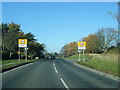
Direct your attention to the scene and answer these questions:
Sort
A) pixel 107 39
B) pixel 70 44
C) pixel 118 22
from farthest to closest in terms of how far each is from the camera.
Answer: pixel 70 44 → pixel 107 39 → pixel 118 22

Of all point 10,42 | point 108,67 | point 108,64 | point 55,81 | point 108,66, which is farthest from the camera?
point 10,42

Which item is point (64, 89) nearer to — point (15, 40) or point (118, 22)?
point (118, 22)

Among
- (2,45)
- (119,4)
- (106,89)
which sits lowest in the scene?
(106,89)

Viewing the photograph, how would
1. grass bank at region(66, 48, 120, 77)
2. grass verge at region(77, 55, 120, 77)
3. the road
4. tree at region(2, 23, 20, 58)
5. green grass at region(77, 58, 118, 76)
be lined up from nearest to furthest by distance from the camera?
the road, grass verge at region(77, 55, 120, 77), green grass at region(77, 58, 118, 76), grass bank at region(66, 48, 120, 77), tree at region(2, 23, 20, 58)

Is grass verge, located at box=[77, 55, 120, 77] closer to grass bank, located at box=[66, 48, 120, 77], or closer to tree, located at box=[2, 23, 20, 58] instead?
grass bank, located at box=[66, 48, 120, 77]

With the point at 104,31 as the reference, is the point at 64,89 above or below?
below

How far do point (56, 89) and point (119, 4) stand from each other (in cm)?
2623

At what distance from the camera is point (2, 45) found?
2517 inches

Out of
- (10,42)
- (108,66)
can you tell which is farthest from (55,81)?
(10,42)

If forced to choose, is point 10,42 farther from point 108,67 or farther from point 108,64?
point 108,67

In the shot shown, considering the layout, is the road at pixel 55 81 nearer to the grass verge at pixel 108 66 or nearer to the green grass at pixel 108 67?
the grass verge at pixel 108 66

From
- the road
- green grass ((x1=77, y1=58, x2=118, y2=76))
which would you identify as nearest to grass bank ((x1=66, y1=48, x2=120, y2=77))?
green grass ((x1=77, y1=58, x2=118, y2=76))

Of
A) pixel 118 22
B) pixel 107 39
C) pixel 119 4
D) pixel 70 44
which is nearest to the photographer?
pixel 119 4

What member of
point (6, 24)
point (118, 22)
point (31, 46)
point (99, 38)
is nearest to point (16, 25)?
point (6, 24)
